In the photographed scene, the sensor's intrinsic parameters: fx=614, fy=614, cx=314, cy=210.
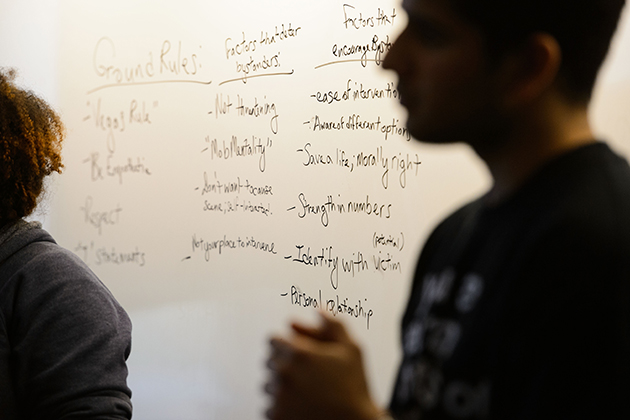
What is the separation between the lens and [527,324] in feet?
1.39

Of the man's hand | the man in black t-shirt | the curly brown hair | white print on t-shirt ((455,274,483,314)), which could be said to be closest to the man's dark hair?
the man in black t-shirt

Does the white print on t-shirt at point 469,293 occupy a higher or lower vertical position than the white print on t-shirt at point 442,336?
higher

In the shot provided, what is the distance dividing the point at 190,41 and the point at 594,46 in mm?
1717

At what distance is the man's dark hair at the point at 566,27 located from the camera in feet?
1.52

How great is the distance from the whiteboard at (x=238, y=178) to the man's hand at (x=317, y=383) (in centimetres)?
104

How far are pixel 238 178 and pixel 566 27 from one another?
151cm

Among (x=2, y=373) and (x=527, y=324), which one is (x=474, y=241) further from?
(x=2, y=373)

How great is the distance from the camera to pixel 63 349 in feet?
3.05

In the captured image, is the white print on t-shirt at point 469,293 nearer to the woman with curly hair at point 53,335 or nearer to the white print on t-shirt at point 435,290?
the white print on t-shirt at point 435,290

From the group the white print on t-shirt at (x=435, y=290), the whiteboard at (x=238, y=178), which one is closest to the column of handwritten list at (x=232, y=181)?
the whiteboard at (x=238, y=178)

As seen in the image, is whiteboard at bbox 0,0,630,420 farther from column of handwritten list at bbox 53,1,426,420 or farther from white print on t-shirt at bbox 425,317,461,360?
white print on t-shirt at bbox 425,317,461,360

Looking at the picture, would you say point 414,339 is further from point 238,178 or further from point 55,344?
point 238,178

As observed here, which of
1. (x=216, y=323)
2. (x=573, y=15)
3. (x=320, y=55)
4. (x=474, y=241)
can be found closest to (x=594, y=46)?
(x=573, y=15)

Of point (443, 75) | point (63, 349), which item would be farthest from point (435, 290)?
point (63, 349)
